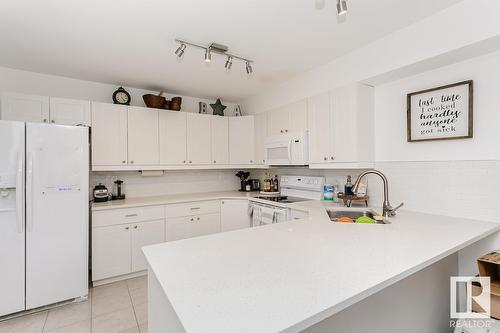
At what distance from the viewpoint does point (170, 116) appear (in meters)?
3.31

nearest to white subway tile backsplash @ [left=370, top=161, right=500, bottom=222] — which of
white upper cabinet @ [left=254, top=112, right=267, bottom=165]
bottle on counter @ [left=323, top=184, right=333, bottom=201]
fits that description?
bottle on counter @ [left=323, top=184, right=333, bottom=201]

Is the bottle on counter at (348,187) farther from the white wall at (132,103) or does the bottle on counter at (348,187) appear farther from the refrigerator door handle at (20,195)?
the refrigerator door handle at (20,195)

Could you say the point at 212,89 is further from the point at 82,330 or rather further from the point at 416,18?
the point at 82,330

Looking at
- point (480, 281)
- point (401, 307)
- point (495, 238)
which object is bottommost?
point (401, 307)

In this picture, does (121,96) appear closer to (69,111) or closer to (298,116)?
(69,111)

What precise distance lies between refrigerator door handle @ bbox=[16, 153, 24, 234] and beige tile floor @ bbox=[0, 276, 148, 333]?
0.76 meters

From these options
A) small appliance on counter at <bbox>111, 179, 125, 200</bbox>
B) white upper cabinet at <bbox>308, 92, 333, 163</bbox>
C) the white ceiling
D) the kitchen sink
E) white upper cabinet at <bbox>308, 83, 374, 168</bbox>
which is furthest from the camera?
small appliance on counter at <bbox>111, 179, 125, 200</bbox>

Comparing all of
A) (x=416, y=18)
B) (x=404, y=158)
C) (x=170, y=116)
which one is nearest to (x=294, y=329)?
(x=404, y=158)

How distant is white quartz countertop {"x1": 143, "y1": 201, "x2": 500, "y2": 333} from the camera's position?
2.28ft

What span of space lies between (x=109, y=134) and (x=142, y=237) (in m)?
1.30

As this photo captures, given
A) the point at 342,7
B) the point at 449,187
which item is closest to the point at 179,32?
the point at 342,7

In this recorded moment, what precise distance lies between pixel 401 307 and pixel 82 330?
7.66 feet

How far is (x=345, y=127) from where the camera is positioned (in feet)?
7.84

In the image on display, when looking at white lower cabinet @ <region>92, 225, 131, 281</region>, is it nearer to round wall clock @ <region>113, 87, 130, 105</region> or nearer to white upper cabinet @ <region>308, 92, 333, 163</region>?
round wall clock @ <region>113, 87, 130, 105</region>
